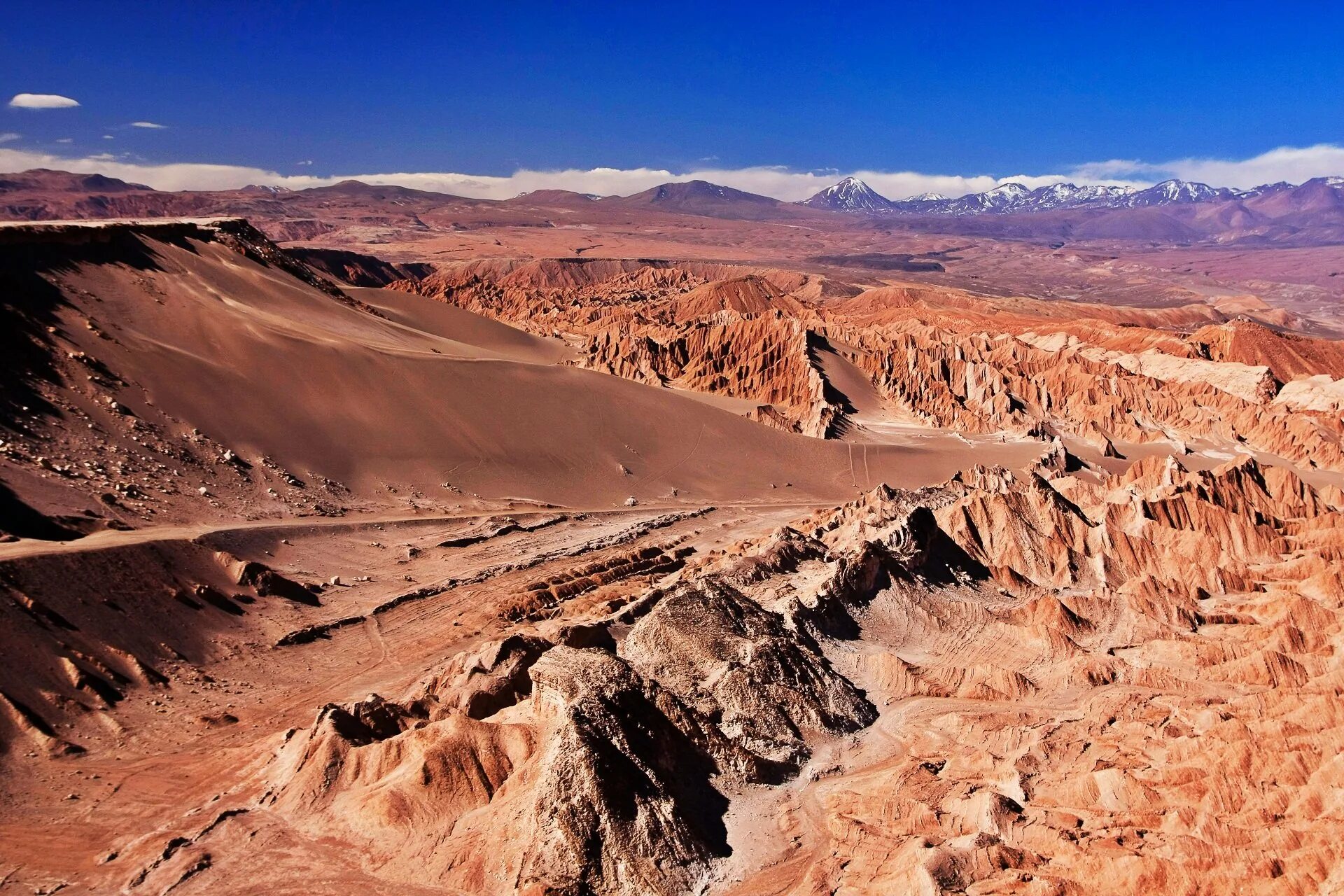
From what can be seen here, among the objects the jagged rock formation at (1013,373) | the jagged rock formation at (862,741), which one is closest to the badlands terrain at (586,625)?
the jagged rock formation at (862,741)

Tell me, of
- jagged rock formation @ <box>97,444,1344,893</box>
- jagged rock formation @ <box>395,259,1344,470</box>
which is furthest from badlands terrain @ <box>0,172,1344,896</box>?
jagged rock formation @ <box>395,259,1344,470</box>

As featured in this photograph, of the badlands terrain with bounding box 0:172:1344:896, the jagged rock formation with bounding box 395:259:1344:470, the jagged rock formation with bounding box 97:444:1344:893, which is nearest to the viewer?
the jagged rock formation with bounding box 97:444:1344:893

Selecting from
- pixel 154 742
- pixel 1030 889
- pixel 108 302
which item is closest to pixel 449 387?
pixel 108 302

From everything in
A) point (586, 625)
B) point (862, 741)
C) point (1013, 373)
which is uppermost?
point (1013, 373)

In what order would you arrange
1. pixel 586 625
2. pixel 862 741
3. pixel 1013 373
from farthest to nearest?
pixel 1013 373
pixel 586 625
pixel 862 741

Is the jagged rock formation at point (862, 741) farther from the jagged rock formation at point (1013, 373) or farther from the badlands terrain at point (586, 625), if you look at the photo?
the jagged rock formation at point (1013, 373)

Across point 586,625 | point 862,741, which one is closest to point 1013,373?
point 862,741

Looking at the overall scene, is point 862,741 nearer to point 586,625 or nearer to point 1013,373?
point 586,625

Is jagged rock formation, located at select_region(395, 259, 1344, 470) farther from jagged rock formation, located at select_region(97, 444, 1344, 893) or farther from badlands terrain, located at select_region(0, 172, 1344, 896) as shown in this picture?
jagged rock formation, located at select_region(97, 444, 1344, 893)

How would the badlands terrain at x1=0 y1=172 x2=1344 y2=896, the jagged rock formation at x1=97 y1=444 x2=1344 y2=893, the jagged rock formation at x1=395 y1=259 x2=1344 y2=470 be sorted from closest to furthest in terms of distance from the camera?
the jagged rock formation at x1=97 y1=444 x2=1344 y2=893, the badlands terrain at x1=0 y1=172 x2=1344 y2=896, the jagged rock formation at x1=395 y1=259 x2=1344 y2=470
